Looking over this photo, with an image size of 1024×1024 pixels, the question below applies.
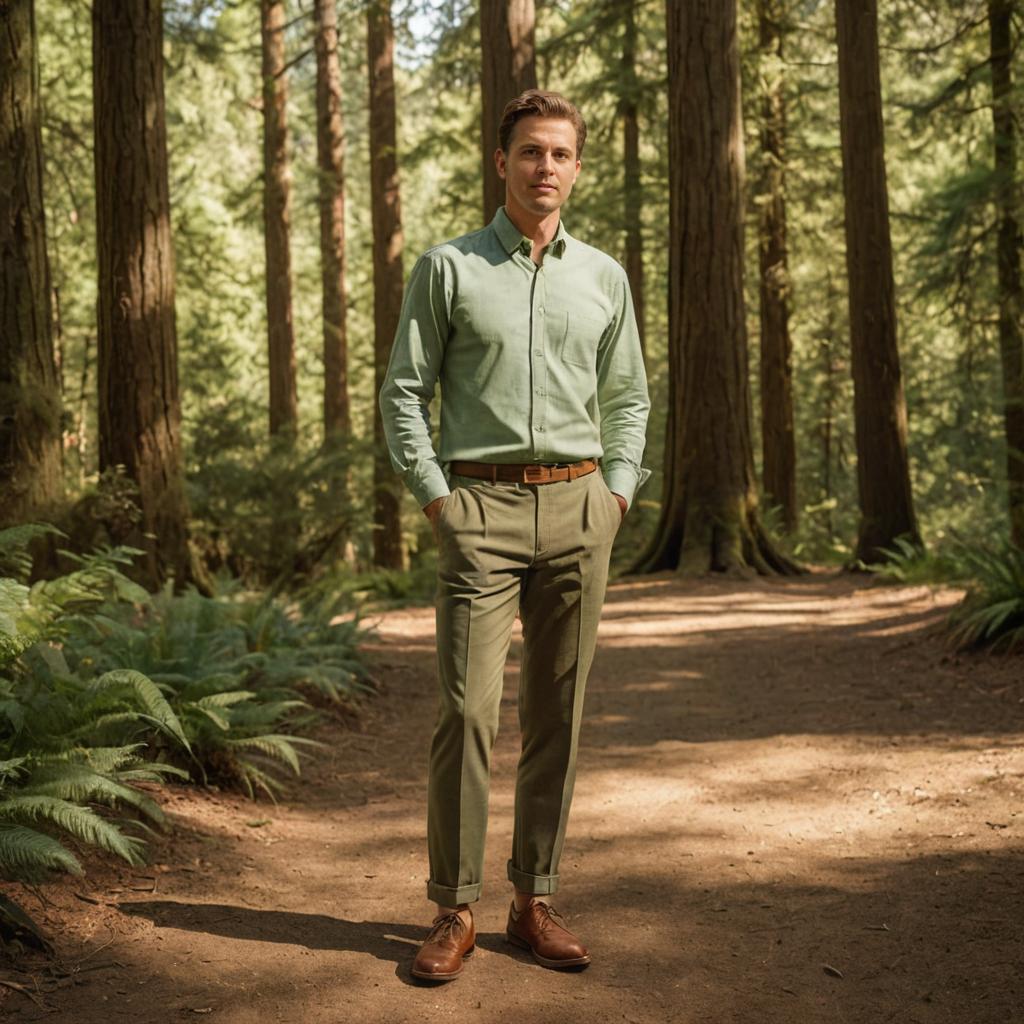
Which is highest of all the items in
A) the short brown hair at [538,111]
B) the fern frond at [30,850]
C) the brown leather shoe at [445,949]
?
the short brown hair at [538,111]

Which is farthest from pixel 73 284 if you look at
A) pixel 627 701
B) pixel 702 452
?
pixel 627 701

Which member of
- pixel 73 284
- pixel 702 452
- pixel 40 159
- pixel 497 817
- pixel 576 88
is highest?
pixel 576 88

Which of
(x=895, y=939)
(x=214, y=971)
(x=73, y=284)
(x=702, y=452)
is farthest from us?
(x=73, y=284)

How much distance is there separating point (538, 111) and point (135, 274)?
21.8 feet

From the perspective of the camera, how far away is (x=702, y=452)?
13.5 m

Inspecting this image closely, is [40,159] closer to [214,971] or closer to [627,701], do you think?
[627,701]

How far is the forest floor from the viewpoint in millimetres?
3615

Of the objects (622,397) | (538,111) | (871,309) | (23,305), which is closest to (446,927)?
(622,397)

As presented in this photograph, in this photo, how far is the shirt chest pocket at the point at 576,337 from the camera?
382cm

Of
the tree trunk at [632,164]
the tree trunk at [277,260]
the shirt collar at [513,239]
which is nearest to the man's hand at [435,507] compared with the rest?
the shirt collar at [513,239]

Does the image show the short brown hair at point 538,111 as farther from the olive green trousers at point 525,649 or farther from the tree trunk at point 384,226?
the tree trunk at point 384,226

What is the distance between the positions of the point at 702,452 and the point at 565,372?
990 centimetres

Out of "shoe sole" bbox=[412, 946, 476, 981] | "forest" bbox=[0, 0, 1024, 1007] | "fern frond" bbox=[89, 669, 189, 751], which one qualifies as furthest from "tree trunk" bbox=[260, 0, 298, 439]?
"shoe sole" bbox=[412, 946, 476, 981]

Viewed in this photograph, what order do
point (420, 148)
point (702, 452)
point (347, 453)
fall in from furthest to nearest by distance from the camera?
1. point (420, 148)
2. point (347, 453)
3. point (702, 452)
